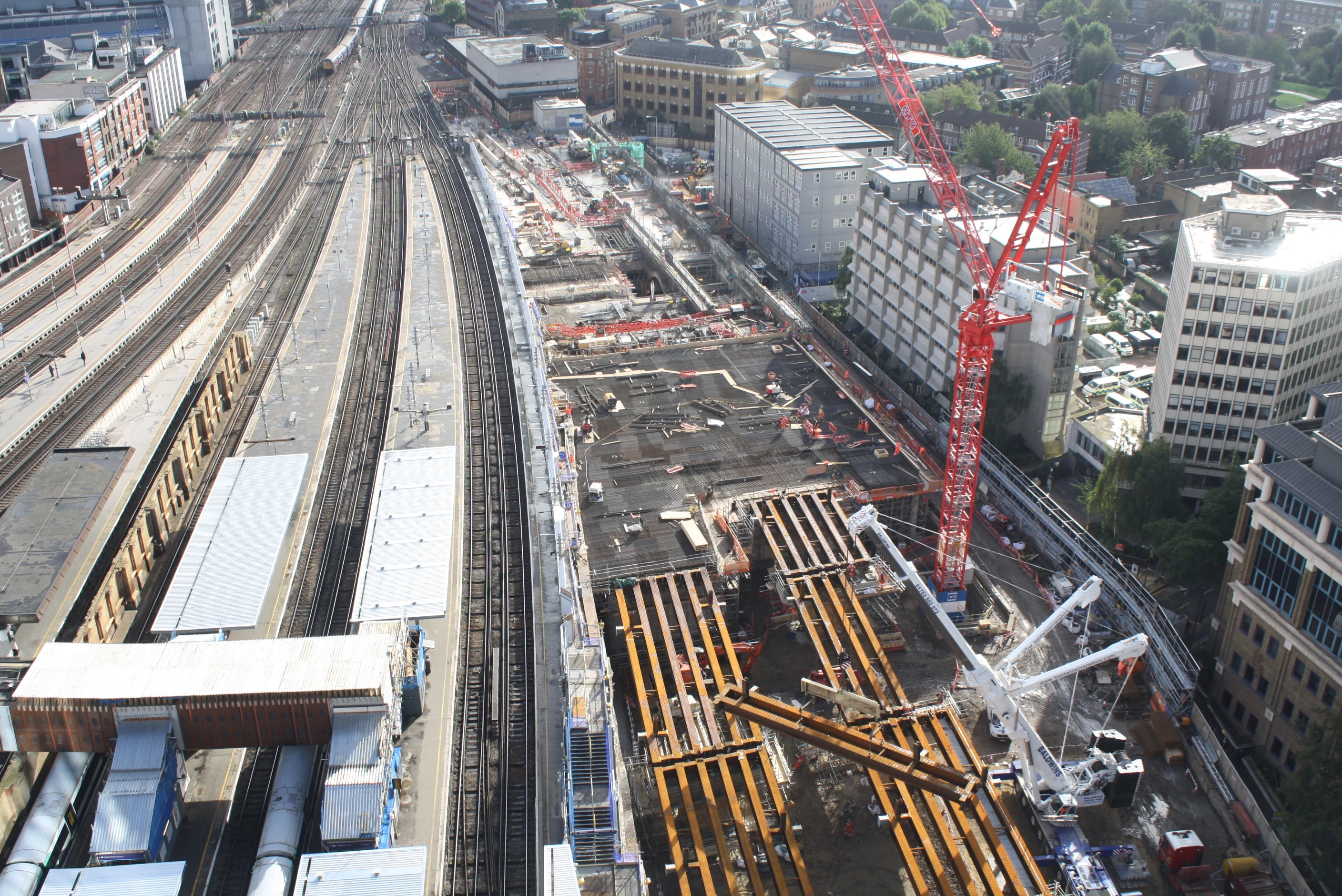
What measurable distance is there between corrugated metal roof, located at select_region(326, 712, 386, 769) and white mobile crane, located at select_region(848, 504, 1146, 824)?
1117 inches

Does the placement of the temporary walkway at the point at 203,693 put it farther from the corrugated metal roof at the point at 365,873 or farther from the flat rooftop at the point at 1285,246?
the flat rooftop at the point at 1285,246

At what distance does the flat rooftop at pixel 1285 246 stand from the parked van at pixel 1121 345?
22444 mm

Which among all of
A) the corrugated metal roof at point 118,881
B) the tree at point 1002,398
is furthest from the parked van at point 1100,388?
the corrugated metal roof at point 118,881

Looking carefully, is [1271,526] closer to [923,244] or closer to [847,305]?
[923,244]

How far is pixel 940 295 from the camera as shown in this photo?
8500 centimetres

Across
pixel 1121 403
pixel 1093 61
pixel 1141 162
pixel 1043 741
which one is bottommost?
pixel 1043 741

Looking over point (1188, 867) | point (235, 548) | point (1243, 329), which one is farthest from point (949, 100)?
point (1188, 867)

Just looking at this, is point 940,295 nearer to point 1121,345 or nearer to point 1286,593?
point 1121,345

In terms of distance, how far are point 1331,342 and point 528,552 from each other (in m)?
50.0

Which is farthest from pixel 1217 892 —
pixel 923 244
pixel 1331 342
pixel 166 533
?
pixel 166 533

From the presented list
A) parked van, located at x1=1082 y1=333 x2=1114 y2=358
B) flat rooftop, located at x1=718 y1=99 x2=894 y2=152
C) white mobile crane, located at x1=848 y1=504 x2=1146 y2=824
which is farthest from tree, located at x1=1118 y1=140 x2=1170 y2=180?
white mobile crane, located at x1=848 y1=504 x2=1146 y2=824

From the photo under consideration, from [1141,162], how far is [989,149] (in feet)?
63.1

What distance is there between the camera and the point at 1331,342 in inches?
2810

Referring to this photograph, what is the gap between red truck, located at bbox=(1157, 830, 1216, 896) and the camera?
51.1 m
